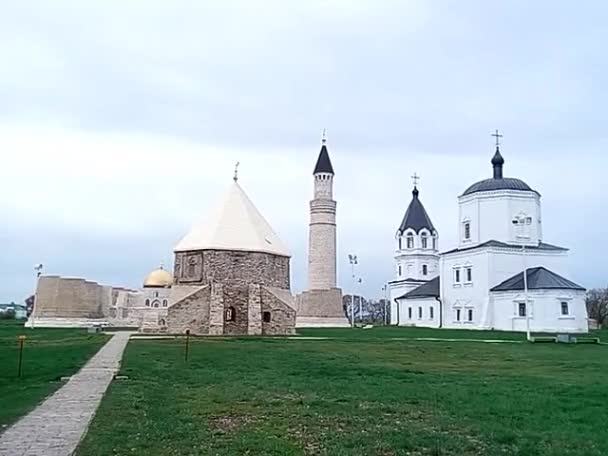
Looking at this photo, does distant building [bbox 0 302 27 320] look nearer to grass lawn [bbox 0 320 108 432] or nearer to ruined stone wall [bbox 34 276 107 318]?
ruined stone wall [bbox 34 276 107 318]

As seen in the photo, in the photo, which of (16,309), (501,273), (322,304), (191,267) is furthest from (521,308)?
(16,309)

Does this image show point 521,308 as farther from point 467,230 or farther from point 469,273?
point 467,230

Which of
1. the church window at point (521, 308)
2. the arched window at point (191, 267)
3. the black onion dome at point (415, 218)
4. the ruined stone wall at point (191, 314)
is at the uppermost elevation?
the black onion dome at point (415, 218)

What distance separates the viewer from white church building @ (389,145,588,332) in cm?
5291

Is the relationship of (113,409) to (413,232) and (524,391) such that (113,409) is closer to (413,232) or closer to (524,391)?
(524,391)

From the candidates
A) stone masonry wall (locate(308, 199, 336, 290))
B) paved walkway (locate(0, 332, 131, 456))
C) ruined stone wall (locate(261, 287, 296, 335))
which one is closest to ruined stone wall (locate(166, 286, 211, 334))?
ruined stone wall (locate(261, 287, 296, 335))

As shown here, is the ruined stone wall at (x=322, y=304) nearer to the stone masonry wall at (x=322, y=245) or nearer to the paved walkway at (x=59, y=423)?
the stone masonry wall at (x=322, y=245)

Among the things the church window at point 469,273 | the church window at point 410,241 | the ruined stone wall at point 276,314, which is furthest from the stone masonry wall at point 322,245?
the ruined stone wall at point 276,314

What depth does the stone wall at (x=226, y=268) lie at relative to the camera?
43.6 meters

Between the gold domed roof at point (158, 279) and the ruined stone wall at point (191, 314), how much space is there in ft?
110

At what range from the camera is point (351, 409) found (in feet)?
36.7

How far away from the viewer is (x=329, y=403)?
11883 mm

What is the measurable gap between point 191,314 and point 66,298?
27982 mm

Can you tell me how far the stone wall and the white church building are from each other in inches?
765
